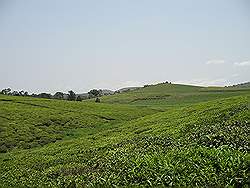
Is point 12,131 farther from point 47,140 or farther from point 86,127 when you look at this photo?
point 86,127

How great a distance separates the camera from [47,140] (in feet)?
160

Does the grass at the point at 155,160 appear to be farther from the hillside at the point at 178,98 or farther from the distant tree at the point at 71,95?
the distant tree at the point at 71,95

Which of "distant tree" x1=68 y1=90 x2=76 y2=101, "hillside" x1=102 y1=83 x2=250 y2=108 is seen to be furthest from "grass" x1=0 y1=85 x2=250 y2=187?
"distant tree" x1=68 y1=90 x2=76 y2=101

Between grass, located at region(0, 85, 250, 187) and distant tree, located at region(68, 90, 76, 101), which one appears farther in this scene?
distant tree, located at region(68, 90, 76, 101)

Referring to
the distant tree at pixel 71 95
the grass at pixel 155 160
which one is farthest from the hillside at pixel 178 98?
the grass at pixel 155 160

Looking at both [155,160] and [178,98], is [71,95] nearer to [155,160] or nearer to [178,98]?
[178,98]

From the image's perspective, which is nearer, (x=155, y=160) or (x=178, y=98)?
(x=155, y=160)

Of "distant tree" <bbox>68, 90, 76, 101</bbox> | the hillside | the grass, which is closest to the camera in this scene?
the grass

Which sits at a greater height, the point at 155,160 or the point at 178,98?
the point at 155,160

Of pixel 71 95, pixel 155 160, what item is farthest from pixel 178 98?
pixel 155 160

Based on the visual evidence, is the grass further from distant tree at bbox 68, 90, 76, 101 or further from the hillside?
distant tree at bbox 68, 90, 76, 101

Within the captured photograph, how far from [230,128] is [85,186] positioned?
11.6m

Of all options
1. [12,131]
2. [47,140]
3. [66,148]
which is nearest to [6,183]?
[66,148]

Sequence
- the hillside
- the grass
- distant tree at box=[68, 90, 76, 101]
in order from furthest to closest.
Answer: distant tree at box=[68, 90, 76, 101], the hillside, the grass
